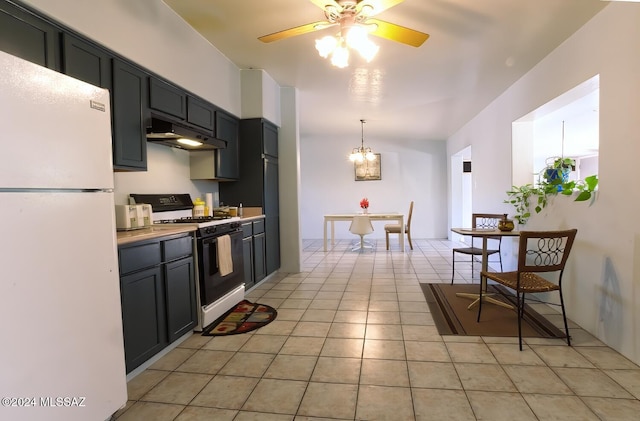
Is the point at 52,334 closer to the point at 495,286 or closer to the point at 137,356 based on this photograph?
the point at 137,356

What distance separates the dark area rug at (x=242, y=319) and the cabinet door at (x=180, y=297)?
8.7 inches

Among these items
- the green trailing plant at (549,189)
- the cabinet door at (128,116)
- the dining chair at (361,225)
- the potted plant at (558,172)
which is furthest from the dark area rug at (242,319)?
the dining chair at (361,225)

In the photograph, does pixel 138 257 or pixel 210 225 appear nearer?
pixel 138 257

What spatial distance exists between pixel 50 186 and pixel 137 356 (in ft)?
3.88

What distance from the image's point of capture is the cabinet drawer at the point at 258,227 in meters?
3.81

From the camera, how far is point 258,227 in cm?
393

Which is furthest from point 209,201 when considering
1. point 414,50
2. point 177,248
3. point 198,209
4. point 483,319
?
point 483,319

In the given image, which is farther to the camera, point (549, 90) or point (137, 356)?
point (549, 90)

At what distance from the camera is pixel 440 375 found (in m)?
2.00

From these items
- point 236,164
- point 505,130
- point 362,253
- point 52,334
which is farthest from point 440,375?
point 362,253

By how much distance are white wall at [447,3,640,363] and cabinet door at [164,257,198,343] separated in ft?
9.79

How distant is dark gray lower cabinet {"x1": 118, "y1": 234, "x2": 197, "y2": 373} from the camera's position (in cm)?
191

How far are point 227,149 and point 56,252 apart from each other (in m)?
2.67

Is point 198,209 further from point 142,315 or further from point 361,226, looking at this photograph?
point 361,226
